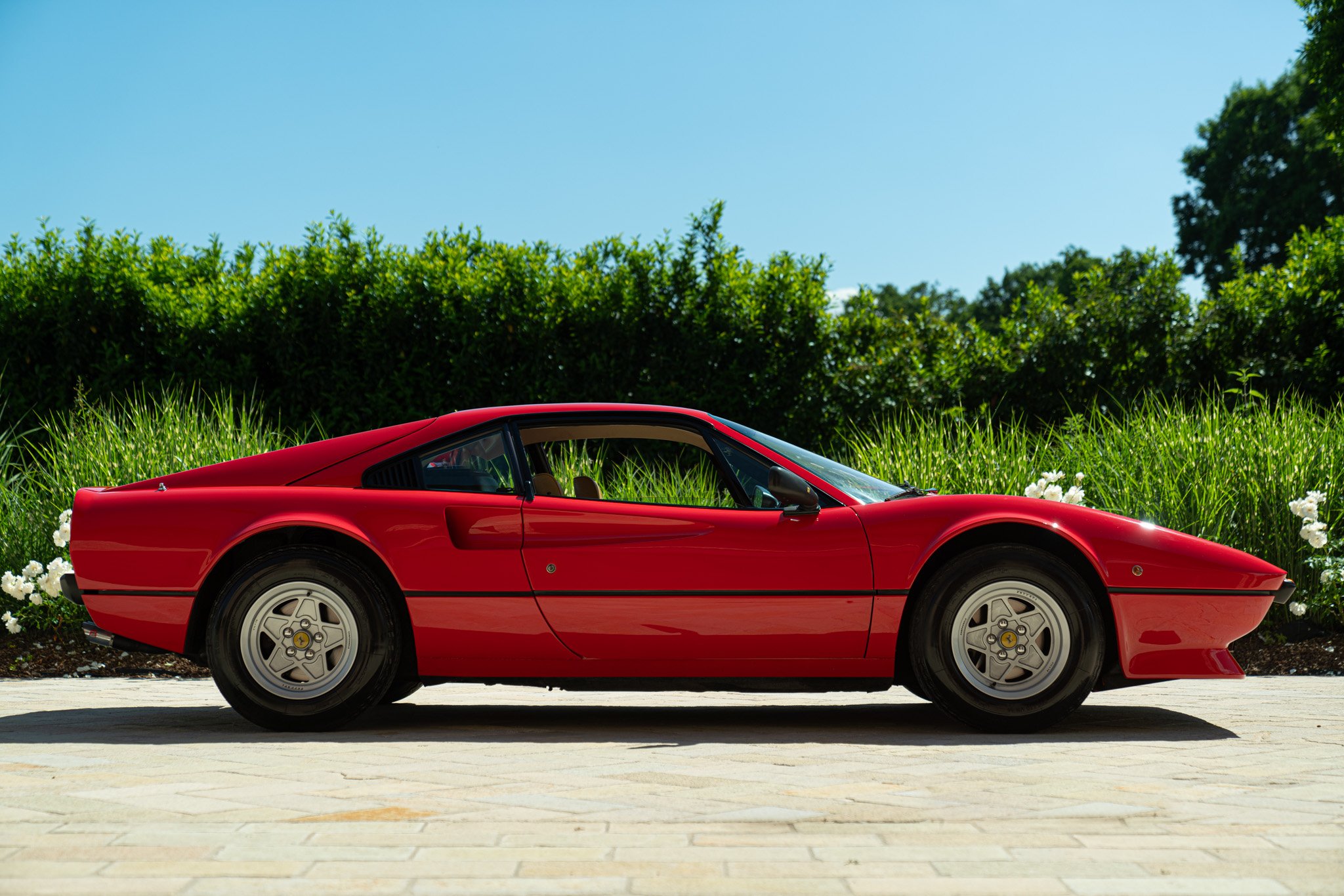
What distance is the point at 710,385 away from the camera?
12.4 meters

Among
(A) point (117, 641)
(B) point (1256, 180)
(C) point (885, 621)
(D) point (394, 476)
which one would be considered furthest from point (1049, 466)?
(B) point (1256, 180)

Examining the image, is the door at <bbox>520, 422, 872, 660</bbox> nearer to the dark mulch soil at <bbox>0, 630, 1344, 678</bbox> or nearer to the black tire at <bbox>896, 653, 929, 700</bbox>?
the black tire at <bbox>896, 653, 929, 700</bbox>

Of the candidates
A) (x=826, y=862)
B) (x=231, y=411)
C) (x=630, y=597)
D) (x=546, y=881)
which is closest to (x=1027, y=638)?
(x=630, y=597)

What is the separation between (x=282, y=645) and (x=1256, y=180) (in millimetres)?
40571

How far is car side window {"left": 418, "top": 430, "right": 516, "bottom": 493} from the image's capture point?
213 inches

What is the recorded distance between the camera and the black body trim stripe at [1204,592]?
5070 mm

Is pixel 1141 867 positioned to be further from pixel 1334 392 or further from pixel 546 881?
Answer: pixel 1334 392

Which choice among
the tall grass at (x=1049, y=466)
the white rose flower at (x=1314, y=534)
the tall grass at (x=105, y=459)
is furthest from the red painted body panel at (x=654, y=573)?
the tall grass at (x=105, y=459)

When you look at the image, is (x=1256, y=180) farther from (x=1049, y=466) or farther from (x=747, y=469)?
(x=747, y=469)

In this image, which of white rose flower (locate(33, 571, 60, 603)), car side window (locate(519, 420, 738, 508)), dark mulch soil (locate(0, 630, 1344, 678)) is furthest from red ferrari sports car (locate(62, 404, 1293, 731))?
dark mulch soil (locate(0, 630, 1344, 678))

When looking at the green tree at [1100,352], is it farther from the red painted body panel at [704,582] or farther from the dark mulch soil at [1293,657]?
the red painted body panel at [704,582]

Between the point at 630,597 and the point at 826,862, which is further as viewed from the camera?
the point at 630,597

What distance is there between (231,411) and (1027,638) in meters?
7.40

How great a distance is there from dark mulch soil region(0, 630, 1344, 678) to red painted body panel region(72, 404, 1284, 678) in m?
2.72
